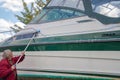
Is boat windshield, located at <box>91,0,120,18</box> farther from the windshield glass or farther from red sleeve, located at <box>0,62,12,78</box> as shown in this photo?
red sleeve, located at <box>0,62,12,78</box>

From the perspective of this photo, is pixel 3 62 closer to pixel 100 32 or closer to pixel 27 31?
pixel 27 31

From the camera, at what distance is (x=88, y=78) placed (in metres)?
4.77

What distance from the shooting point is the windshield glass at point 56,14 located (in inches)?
221

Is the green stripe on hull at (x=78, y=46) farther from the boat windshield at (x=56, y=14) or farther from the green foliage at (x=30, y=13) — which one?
the green foliage at (x=30, y=13)

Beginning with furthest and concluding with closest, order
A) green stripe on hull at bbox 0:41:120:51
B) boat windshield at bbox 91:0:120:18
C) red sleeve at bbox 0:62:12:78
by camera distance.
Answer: red sleeve at bbox 0:62:12:78 < boat windshield at bbox 91:0:120:18 < green stripe on hull at bbox 0:41:120:51

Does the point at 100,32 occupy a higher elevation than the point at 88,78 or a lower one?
higher

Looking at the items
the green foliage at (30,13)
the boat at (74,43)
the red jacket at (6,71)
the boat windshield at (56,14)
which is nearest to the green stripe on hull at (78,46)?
the boat at (74,43)

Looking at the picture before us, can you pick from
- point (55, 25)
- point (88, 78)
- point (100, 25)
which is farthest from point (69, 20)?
point (88, 78)

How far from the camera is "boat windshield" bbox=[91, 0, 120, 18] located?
4.97 meters

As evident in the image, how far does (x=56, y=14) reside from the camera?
→ 6.01 meters

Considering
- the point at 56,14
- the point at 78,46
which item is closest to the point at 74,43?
the point at 78,46

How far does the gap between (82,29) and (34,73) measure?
4.11 feet

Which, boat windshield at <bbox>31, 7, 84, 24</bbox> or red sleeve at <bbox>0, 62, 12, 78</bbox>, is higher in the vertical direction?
boat windshield at <bbox>31, 7, 84, 24</bbox>

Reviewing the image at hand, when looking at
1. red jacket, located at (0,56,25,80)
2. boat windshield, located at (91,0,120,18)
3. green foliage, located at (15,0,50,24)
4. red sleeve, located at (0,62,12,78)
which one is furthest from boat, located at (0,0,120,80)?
green foliage, located at (15,0,50,24)
